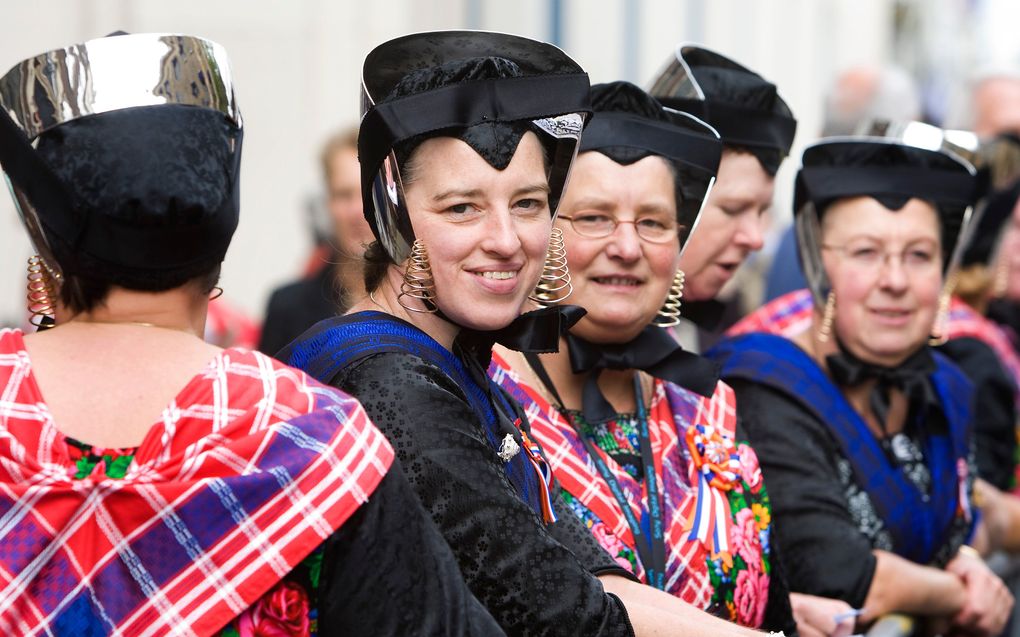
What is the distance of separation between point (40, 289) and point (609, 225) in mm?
1479

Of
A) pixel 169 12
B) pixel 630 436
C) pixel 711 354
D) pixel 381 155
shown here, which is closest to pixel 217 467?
pixel 381 155

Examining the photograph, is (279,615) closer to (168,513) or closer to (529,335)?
(168,513)

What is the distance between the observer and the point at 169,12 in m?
7.79

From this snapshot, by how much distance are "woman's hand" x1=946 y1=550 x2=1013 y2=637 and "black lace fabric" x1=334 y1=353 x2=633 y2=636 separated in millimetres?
2153

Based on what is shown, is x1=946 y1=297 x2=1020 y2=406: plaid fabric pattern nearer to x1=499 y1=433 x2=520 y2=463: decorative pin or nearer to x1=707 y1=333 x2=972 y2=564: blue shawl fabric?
x1=707 y1=333 x2=972 y2=564: blue shawl fabric

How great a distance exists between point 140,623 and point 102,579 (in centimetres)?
8

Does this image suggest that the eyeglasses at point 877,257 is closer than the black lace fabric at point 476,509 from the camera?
No

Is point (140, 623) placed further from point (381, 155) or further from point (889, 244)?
point (889, 244)

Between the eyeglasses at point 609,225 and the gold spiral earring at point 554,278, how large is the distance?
0.35 ft

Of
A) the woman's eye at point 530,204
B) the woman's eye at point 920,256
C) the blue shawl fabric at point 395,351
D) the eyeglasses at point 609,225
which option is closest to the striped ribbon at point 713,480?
the eyeglasses at point 609,225

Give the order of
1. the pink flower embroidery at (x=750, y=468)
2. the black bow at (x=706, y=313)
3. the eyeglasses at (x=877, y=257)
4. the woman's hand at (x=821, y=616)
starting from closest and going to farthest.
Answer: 1. the pink flower embroidery at (x=750, y=468)
2. the woman's hand at (x=821, y=616)
3. the black bow at (x=706, y=313)
4. the eyeglasses at (x=877, y=257)

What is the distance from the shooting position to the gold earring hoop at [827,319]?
4.44 m

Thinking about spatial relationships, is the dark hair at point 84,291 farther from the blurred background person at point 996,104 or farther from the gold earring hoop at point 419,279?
the blurred background person at point 996,104

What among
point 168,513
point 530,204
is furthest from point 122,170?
point 530,204
